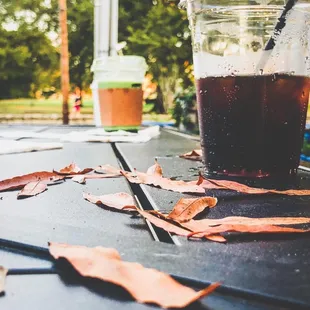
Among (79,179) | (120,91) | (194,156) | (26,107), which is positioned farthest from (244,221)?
(26,107)

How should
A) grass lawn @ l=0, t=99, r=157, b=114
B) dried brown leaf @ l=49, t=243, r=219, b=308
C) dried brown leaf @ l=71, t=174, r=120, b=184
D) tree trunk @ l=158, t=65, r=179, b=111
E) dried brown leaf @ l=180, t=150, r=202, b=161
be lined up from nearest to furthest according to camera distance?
dried brown leaf @ l=49, t=243, r=219, b=308
dried brown leaf @ l=71, t=174, r=120, b=184
dried brown leaf @ l=180, t=150, r=202, b=161
tree trunk @ l=158, t=65, r=179, b=111
grass lawn @ l=0, t=99, r=157, b=114

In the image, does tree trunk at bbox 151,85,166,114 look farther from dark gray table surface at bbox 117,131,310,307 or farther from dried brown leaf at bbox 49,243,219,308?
dried brown leaf at bbox 49,243,219,308

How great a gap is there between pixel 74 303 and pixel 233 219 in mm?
188

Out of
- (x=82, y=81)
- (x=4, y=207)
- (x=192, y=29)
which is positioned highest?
(x=192, y=29)

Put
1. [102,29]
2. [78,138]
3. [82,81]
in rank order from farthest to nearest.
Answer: [82,81]
[102,29]
[78,138]

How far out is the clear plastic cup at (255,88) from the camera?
635mm

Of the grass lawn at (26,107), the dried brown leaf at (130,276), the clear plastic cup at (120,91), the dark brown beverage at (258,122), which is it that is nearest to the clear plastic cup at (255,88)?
the dark brown beverage at (258,122)

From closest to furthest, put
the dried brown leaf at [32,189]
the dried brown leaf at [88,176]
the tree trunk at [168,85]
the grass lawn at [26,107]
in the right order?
the dried brown leaf at [32,189], the dried brown leaf at [88,176], the tree trunk at [168,85], the grass lawn at [26,107]

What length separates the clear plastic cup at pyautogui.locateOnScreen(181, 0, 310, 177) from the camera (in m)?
0.64

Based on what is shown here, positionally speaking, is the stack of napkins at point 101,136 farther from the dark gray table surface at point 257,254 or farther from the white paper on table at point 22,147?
the dark gray table surface at point 257,254

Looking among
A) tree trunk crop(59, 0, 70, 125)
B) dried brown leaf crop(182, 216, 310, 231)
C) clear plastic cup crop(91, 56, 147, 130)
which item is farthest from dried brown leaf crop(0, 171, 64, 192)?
tree trunk crop(59, 0, 70, 125)

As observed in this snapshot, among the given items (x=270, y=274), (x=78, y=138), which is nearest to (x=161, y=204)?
(x=270, y=274)

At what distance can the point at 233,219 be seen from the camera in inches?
15.3

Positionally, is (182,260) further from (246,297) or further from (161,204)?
(161,204)
